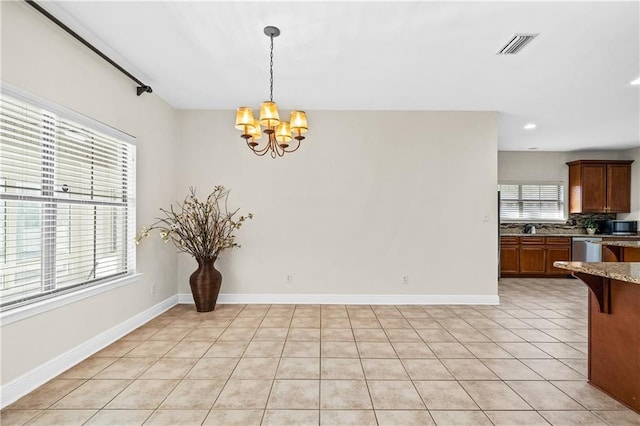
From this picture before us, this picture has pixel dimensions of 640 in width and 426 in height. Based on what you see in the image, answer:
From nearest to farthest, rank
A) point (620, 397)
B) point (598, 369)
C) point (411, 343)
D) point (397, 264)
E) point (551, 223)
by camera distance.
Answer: point (620, 397), point (598, 369), point (411, 343), point (397, 264), point (551, 223)

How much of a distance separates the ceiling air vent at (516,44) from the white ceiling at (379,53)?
6cm

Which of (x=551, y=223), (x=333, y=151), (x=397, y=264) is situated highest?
(x=333, y=151)

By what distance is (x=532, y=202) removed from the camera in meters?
6.77

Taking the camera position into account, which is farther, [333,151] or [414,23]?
[333,151]

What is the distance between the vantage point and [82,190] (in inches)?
106

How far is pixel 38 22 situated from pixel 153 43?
75 cm

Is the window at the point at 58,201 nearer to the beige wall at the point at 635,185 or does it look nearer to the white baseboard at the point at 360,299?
the white baseboard at the point at 360,299

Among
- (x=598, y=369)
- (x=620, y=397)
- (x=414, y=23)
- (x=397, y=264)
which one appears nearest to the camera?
(x=620, y=397)

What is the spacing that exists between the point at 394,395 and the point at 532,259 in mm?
5635

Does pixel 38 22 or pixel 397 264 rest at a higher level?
pixel 38 22

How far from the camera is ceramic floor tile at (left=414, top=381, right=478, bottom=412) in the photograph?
1989 millimetres

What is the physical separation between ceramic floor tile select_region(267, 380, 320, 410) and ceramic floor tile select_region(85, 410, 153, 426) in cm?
77

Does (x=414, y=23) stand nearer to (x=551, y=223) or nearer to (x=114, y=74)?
(x=114, y=74)

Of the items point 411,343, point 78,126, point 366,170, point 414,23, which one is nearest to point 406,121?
point 366,170
